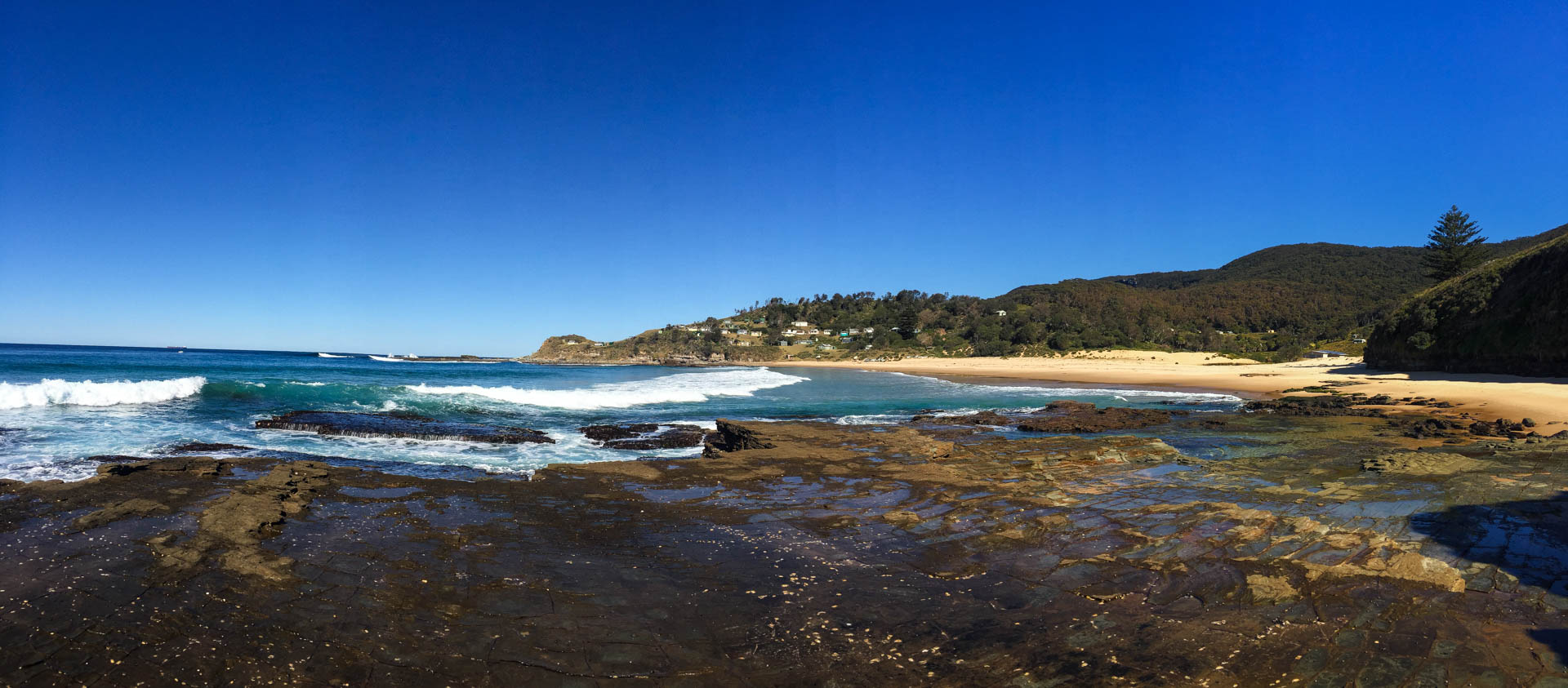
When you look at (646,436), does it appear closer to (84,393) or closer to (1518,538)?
(1518,538)

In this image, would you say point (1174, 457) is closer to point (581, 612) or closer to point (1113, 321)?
point (581, 612)

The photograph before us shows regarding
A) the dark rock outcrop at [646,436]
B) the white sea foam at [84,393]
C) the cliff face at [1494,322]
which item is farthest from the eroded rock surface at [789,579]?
the cliff face at [1494,322]

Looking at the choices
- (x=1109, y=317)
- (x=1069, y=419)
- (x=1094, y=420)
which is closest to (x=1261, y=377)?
(x=1094, y=420)

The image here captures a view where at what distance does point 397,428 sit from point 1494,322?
138ft

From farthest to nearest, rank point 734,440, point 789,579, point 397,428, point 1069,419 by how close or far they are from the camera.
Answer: point 1069,419
point 397,428
point 734,440
point 789,579

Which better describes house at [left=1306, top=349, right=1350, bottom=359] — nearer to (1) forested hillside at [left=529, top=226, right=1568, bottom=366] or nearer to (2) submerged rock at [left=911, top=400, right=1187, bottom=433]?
(1) forested hillside at [left=529, top=226, right=1568, bottom=366]

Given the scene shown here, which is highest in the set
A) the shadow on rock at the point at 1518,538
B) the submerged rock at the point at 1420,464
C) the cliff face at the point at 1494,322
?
the cliff face at the point at 1494,322

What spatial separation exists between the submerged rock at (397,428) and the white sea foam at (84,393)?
6945 millimetres

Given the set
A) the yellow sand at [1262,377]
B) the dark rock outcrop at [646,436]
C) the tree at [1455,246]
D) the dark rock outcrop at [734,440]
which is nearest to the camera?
the dark rock outcrop at [734,440]

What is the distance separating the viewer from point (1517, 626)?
4469mm

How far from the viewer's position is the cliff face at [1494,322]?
930 inches

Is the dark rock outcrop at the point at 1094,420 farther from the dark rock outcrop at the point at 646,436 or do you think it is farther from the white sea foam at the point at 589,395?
the white sea foam at the point at 589,395

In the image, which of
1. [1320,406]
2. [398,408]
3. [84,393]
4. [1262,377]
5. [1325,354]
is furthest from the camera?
[1325,354]

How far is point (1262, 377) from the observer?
41.0 m
